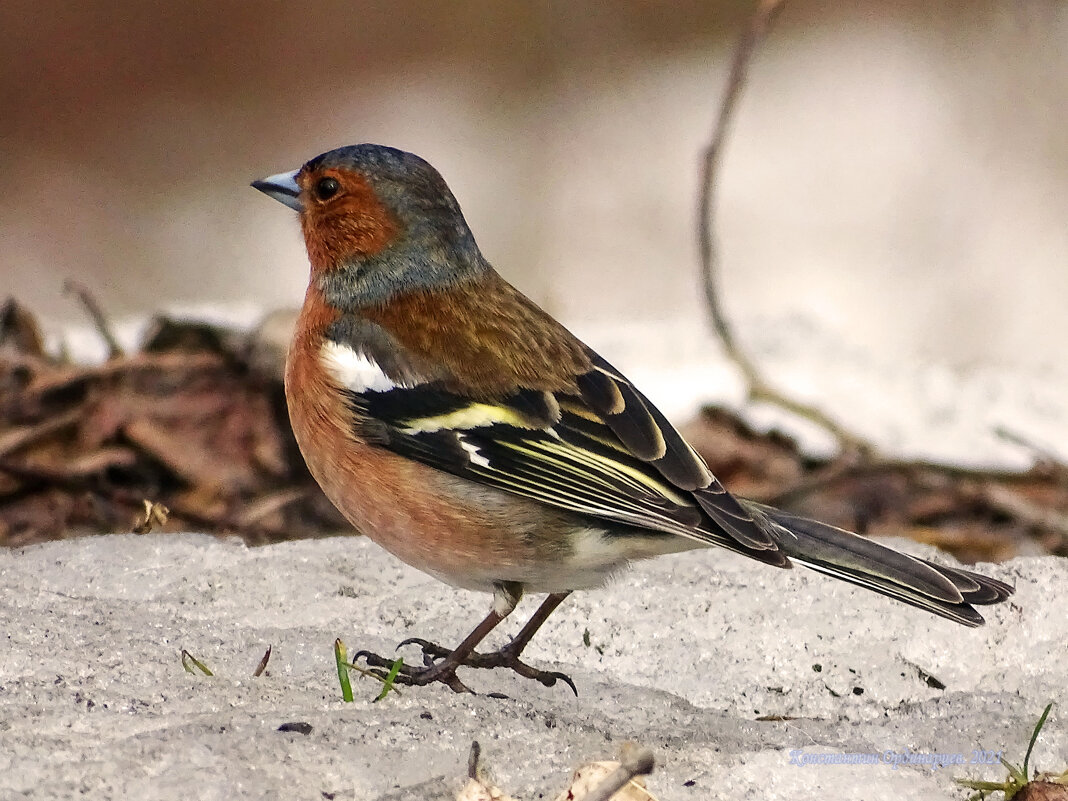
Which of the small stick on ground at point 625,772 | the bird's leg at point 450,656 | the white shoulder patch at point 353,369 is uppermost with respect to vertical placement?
the white shoulder patch at point 353,369

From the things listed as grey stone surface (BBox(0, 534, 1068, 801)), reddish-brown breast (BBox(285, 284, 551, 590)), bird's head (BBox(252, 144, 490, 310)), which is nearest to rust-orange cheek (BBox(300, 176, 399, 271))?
bird's head (BBox(252, 144, 490, 310))

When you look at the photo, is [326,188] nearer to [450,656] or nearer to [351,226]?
[351,226]

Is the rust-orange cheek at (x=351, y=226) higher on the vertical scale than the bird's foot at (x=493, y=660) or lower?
higher

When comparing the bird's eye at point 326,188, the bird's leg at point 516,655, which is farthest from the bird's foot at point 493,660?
the bird's eye at point 326,188

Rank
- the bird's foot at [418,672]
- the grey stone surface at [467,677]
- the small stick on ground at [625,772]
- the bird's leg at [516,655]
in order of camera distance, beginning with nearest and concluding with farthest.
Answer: the small stick on ground at [625,772] → the grey stone surface at [467,677] → the bird's foot at [418,672] → the bird's leg at [516,655]

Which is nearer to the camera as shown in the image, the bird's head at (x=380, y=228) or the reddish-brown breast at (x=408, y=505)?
the reddish-brown breast at (x=408, y=505)

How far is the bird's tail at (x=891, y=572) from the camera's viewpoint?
3303mm

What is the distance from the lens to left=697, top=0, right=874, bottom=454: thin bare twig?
6.36 meters

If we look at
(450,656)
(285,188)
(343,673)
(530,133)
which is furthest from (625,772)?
(530,133)

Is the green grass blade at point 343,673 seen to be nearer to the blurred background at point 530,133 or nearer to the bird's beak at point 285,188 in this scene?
the bird's beak at point 285,188

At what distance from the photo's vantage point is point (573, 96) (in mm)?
11008

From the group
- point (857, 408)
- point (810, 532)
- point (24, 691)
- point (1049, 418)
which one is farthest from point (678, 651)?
point (1049, 418)

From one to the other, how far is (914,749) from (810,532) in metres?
0.59

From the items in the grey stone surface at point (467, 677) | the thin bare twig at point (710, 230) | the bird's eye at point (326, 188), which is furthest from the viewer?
the thin bare twig at point (710, 230)
